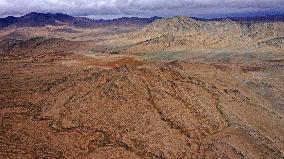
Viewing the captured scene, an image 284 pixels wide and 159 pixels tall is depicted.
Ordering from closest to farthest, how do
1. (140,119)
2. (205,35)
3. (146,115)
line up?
(140,119), (146,115), (205,35)

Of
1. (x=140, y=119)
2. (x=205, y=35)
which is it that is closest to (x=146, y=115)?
(x=140, y=119)

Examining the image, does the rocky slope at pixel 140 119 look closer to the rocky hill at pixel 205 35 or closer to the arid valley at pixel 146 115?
the arid valley at pixel 146 115

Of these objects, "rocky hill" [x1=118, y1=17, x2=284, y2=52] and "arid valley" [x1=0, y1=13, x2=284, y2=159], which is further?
"rocky hill" [x1=118, y1=17, x2=284, y2=52]

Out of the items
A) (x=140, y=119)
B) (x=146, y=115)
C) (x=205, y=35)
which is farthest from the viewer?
(x=205, y=35)

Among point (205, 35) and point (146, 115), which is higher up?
point (146, 115)

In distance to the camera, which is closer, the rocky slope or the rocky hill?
the rocky slope

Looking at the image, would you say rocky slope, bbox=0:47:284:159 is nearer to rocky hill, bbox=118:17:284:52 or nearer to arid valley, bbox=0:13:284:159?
arid valley, bbox=0:13:284:159

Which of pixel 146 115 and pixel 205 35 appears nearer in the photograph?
pixel 146 115

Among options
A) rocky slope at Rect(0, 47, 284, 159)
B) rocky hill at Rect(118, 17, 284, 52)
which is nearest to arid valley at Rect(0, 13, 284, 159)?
rocky slope at Rect(0, 47, 284, 159)

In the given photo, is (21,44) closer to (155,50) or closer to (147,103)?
(155,50)

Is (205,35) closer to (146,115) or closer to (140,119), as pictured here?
(146,115)

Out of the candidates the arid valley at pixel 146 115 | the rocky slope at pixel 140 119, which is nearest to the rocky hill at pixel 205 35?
the arid valley at pixel 146 115
